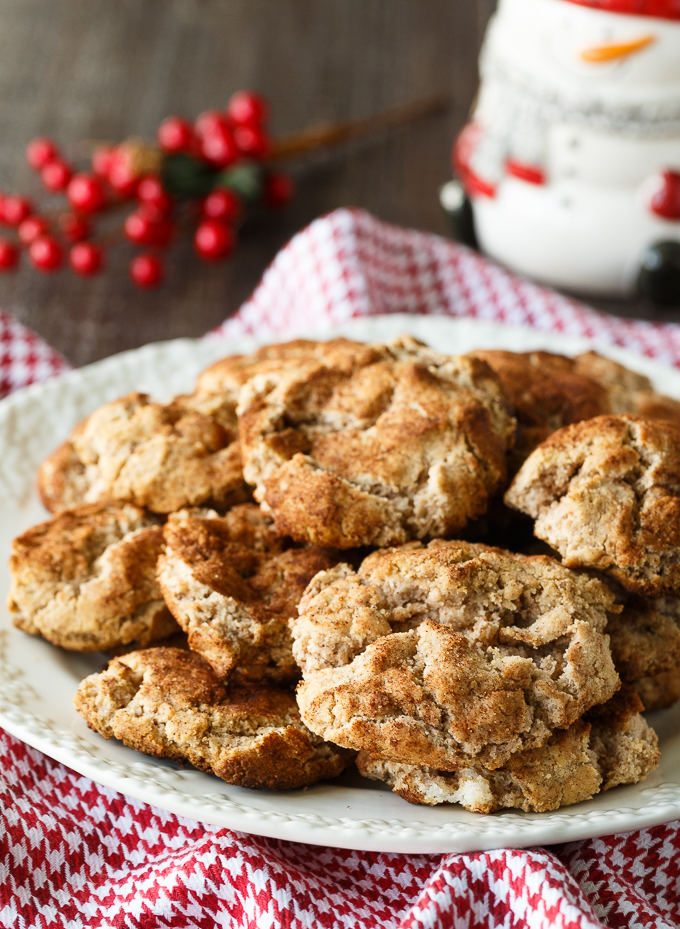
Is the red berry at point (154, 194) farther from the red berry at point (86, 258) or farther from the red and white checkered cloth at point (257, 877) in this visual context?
the red and white checkered cloth at point (257, 877)

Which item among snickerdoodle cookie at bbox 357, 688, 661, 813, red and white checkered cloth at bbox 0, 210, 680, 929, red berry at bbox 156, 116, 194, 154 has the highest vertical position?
red berry at bbox 156, 116, 194, 154

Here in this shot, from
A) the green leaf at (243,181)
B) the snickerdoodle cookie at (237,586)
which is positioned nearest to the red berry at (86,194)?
the green leaf at (243,181)

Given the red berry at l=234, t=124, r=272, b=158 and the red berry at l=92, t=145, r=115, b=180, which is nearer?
the red berry at l=92, t=145, r=115, b=180

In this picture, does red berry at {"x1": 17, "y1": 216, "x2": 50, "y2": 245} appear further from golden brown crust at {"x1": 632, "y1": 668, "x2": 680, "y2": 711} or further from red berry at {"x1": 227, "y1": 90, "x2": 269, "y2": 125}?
golden brown crust at {"x1": 632, "y1": 668, "x2": 680, "y2": 711}

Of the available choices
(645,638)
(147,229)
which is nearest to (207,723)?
(645,638)

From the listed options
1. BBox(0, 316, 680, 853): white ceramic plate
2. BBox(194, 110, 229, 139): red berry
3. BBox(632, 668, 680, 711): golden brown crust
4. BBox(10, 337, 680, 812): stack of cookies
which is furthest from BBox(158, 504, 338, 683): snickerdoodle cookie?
BBox(194, 110, 229, 139): red berry

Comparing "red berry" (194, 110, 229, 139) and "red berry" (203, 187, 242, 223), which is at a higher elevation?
"red berry" (194, 110, 229, 139)

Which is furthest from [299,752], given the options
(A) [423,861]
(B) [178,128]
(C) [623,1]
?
(B) [178,128]

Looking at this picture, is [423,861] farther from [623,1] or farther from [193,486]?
[623,1]
